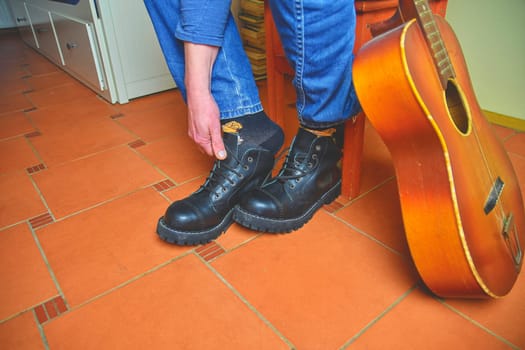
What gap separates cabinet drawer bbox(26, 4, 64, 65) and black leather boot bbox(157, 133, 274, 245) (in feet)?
5.46

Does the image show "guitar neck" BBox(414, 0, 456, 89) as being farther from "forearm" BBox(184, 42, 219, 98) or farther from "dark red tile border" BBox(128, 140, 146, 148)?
"dark red tile border" BBox(128, 140, 146, 148)

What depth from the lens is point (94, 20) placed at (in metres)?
1.52

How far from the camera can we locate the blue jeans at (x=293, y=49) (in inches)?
27.1

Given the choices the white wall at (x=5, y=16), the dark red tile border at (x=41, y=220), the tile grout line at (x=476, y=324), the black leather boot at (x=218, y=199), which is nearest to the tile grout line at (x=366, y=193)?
the black leather boot at (x=218, y=199)

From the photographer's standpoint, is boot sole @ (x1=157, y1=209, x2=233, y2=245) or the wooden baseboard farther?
the wooden baseboard

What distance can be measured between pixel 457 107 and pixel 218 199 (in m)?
0.52

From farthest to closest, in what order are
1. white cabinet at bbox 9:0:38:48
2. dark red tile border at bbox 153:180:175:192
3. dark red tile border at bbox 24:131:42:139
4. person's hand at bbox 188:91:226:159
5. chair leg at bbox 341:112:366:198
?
white cabinet at bbox 9:0:38:48 < dark red tile border at bbox 24:131:42:139 < dark red tile border at bbox 153:180:175:192 < chair leg at bbox 341:112:366:198 < person's hand at bbox 188:91:226:159

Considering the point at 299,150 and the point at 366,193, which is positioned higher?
the point at 299,150

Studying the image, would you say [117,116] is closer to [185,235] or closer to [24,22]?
[185,235]

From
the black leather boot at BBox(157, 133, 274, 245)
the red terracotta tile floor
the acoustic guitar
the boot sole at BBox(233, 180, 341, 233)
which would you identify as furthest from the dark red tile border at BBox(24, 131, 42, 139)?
the acoustic guitar

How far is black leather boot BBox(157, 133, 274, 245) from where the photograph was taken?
2.66ft

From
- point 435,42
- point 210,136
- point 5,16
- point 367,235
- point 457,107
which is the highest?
point 435,42

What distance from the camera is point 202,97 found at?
30.3 inches

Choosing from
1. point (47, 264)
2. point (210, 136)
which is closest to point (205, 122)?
point (210, 136)
